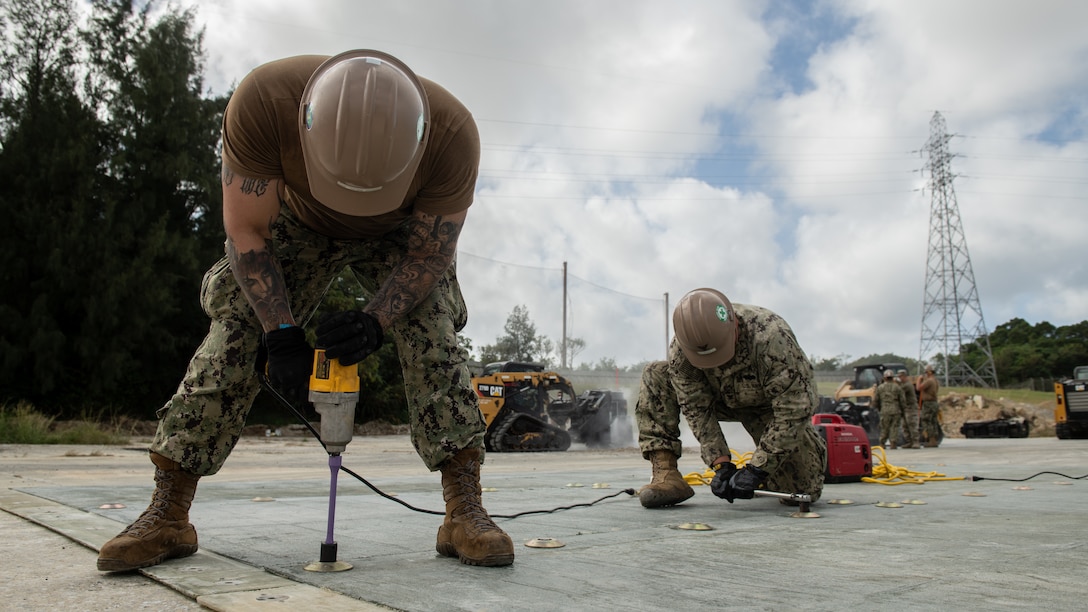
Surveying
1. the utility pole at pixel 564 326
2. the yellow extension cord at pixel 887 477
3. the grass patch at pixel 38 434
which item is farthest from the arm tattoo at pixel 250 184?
the utility pole at pixel 564 326

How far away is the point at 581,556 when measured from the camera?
218 cm

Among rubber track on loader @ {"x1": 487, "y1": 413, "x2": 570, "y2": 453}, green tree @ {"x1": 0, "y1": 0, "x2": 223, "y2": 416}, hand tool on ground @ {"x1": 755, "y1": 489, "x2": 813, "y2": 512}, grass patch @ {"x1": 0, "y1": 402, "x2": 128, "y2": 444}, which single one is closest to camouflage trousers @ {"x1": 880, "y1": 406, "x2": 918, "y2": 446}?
rubber track on loader @ {"x1": 487, "y1": 413, "x2": 570, "y2": 453}

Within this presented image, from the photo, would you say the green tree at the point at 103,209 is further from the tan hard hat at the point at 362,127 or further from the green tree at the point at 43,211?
the tan hard hat at the point at 362,127

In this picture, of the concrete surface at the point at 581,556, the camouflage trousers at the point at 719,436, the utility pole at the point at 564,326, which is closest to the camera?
the concrete surface at the point at 581,556

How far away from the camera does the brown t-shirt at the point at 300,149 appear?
6.95 feet

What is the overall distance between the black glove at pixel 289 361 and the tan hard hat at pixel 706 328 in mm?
1960

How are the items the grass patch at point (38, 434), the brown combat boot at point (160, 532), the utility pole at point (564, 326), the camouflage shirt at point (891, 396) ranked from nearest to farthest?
the brown combat boot at point (160, 532) < the grass patch at point (38, 434) < the camouflage shirt at point (891, 396) < the utility pole at point (564, 326)

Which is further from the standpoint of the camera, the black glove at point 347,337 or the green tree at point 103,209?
the green tree at point 103,209

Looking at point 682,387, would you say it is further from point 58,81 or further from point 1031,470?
point 58,81

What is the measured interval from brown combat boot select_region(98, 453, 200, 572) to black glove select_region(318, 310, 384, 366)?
2.15 feet

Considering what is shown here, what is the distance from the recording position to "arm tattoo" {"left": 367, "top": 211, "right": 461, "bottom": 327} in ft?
7.39

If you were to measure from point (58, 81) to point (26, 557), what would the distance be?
825 inches

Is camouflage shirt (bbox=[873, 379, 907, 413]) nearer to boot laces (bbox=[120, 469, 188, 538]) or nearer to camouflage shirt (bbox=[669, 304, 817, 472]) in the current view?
camouflage shirt (bbox=[669, 304, 817, 472])

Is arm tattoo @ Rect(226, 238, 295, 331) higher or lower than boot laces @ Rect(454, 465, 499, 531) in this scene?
higher
